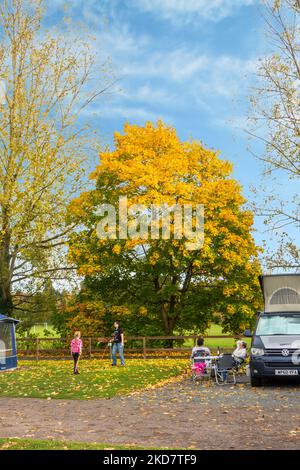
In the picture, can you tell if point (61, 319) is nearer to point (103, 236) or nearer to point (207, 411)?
point (103, 236)

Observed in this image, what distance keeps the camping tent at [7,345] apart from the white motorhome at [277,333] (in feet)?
41.5

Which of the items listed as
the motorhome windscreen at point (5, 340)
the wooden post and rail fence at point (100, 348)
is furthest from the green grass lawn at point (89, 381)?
the wooden post and rail fence at point (100, 348)

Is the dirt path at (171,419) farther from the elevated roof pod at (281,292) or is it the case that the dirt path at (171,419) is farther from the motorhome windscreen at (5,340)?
the motorhome windscreen at (5,340)

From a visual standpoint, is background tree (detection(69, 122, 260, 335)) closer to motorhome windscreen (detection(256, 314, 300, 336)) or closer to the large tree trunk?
Answer: the large tree trunk

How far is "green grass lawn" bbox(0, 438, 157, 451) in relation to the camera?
842 centimetres

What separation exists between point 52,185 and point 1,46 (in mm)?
8152

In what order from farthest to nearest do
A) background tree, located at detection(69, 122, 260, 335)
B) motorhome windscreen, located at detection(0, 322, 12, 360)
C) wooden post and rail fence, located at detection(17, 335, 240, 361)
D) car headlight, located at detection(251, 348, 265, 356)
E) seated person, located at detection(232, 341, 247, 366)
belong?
background tree, located at detection(69, 122, 260, 335), wooden post and rail fence, located at detection(17, 335, 240, 361), motorhome windscreen, located at detection(0, 322, 12, 360), seated person, located at detection(232, 341, 247, 366), car headlight, located at detection(251, 348, 265, 356)

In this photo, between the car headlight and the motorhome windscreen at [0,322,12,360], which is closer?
the car headlight

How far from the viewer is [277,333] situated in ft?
57.3

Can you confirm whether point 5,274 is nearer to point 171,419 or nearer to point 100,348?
point 100,348

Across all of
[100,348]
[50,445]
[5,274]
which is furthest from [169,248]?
[50,445]

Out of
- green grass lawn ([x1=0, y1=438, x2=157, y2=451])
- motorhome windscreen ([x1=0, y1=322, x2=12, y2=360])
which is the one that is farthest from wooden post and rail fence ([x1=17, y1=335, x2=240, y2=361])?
green grass lawn ([x1=0, y1=438, x2=157, y2=451])
